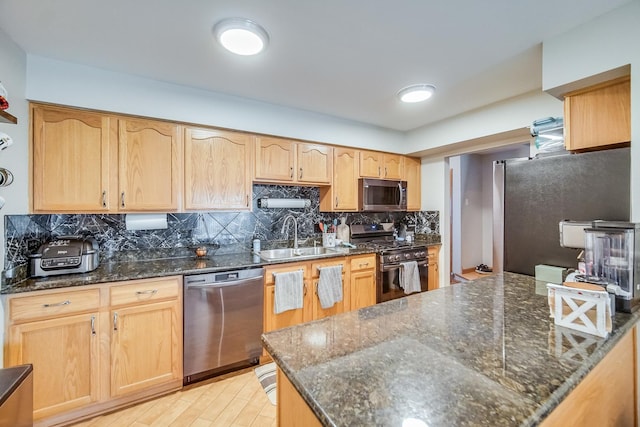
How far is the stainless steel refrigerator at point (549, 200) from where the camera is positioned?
1392mm

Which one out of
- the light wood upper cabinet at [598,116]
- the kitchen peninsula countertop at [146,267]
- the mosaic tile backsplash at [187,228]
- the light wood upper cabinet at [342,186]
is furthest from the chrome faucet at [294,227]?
the light wood upper cabinet at [598,116]

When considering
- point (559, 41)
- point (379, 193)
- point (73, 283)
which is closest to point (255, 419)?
point (73, 283)

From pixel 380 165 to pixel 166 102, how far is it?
7.98 ft

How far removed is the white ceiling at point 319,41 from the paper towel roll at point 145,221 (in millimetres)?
1126

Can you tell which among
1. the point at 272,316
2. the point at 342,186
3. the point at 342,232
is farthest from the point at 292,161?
the point at 272,316

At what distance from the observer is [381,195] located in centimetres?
339

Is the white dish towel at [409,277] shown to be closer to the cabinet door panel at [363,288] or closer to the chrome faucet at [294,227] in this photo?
the cabinet door panel at [363,288]

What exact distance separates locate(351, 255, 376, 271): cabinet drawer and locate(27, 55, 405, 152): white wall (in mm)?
1342

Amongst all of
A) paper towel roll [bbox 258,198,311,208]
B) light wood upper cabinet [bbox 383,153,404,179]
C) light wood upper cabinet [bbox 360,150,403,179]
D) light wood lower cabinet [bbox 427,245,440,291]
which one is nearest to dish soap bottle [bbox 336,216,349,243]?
paper towel roll [bbox 258,198,311,208]

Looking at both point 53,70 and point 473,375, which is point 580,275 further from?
point 53,70

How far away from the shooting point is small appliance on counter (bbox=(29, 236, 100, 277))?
170 cm

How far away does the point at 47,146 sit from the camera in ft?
5.97

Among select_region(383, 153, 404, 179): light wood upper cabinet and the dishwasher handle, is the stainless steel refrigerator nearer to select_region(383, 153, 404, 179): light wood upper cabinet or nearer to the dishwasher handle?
select_region(383, 153, 404, 179): light wood upper cabinet

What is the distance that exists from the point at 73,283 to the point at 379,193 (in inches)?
117
